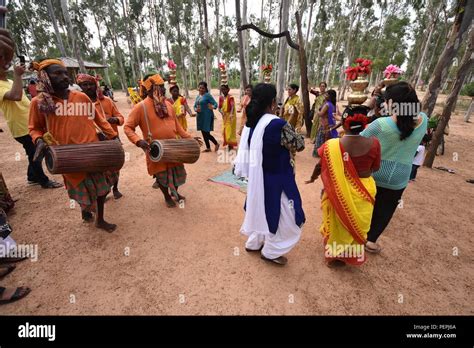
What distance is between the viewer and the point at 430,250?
2953mm

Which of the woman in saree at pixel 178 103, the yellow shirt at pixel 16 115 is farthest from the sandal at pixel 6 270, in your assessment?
the woman in saree at pixel 178 103

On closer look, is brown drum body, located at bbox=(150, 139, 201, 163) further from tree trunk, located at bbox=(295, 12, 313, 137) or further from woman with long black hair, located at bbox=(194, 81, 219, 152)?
tree trunk, located at bbox=(295, 12, 313, 137)

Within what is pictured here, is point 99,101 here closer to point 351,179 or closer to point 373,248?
point 351,179

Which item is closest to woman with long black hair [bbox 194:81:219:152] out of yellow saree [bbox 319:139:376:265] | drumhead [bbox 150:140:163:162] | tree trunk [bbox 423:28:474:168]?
drumhead [bbox 150:140:163:162]

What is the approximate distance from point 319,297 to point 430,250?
1754 millimetres

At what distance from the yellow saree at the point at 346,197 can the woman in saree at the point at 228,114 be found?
4.27 metres

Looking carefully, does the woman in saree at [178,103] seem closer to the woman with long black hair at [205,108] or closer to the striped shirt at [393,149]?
the woman with long black hair at [205,108]

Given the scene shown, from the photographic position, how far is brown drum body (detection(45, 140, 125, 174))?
7.97ft

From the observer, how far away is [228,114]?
6234mm

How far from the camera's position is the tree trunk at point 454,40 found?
4285mm

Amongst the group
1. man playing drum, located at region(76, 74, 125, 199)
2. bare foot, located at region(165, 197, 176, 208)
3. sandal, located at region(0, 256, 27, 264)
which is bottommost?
bare foot, located at region(165, 197, 176, 208)

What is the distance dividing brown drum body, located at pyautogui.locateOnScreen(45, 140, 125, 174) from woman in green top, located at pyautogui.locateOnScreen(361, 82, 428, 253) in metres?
2.74
